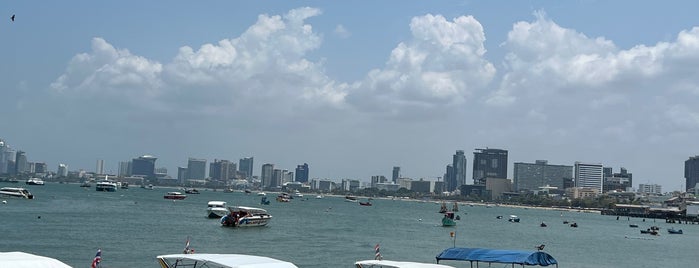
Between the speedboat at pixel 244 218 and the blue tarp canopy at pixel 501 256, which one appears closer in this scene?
the blue tarp canopy at pixel 501 256

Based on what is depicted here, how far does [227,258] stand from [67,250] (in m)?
33.8

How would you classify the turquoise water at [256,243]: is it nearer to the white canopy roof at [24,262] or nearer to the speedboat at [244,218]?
A: the speedboat at [244,218]

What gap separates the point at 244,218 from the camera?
9062 cm

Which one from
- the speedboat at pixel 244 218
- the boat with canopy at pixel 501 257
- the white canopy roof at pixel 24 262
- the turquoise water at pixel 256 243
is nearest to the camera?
the white canopy roof at pixel 24 262

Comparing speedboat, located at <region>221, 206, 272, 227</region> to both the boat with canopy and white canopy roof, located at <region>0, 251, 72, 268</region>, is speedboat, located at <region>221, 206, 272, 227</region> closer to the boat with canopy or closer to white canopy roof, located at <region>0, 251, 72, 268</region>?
the boat with canopy

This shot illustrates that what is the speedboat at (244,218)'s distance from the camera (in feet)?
296

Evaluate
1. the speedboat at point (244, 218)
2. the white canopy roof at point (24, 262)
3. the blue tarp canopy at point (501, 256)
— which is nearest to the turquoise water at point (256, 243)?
the speedboat at point (244, 218)

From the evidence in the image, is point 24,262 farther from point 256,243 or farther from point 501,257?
point 256,243

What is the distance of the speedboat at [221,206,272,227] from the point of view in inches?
3553

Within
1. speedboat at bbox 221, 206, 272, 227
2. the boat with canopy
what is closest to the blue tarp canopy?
the boat with canopy

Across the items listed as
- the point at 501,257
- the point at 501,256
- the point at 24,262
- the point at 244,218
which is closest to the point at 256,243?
the point at 244,218

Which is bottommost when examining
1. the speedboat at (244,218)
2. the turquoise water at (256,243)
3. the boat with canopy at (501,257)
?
the turquoise water at (256,243)

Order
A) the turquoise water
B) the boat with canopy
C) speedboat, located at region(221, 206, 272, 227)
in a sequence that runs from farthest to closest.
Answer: speedboat, located at region(221, 206, 272, 227)
the turquoise water
the boat with canopy

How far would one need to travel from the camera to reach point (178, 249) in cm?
6103
